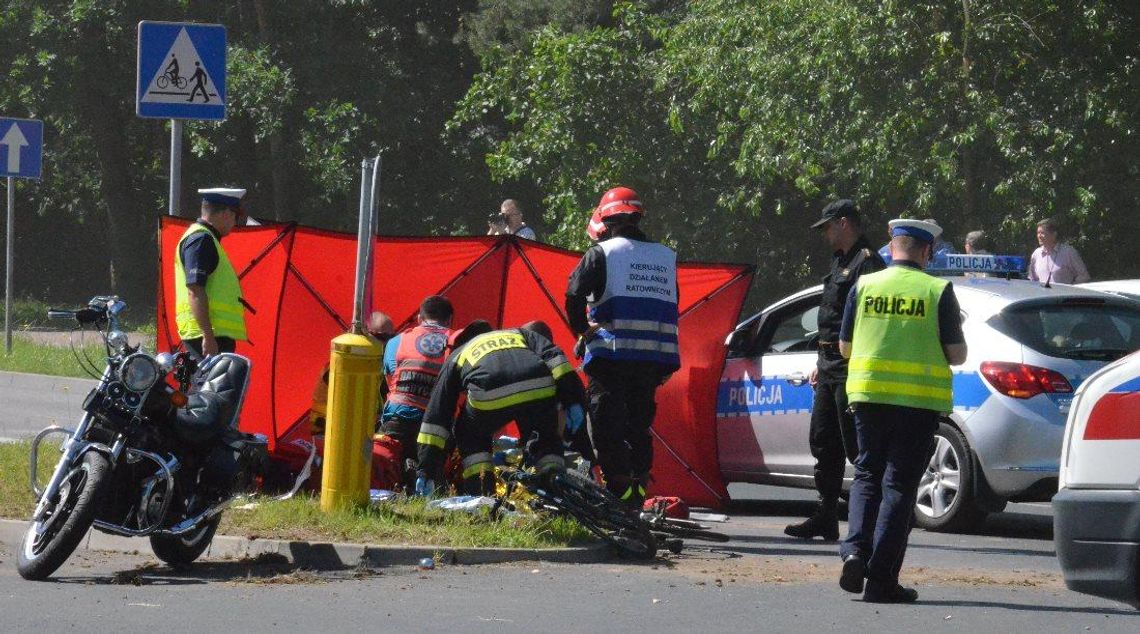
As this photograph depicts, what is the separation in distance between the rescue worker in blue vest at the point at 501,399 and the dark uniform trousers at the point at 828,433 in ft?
4.11

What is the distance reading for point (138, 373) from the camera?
721cm

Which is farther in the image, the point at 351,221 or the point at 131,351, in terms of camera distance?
the point at 351,221

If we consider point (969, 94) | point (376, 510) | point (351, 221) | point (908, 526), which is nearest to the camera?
point (908, 526)

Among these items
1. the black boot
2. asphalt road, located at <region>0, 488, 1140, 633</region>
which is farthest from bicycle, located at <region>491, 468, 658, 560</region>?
the black boot

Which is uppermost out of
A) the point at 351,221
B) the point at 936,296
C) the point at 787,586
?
the point at 351,221

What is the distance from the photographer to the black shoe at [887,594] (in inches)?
276

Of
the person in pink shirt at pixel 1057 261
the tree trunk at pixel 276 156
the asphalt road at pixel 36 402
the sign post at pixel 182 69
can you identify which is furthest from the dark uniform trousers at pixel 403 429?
the tree trunk at pixel 276 156

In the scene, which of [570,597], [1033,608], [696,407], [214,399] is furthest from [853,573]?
[696,407]

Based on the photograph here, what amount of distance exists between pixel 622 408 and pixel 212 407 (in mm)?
2221

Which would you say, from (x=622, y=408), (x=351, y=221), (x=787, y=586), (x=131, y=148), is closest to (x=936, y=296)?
(x=787, y=586)

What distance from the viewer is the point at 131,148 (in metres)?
37.5

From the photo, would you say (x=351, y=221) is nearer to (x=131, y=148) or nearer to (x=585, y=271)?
(x=131, y=148)

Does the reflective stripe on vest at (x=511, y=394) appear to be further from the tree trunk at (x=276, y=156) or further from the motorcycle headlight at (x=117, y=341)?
the tree trunk at (x=276, y=156)

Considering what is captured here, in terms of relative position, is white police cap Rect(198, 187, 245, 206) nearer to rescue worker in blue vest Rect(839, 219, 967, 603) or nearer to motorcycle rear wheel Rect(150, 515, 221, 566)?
motorcycle rear wheel Rect(150, 515, 221, 566)
